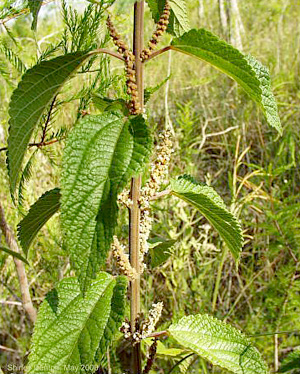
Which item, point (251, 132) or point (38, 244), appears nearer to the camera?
point (38, 244)

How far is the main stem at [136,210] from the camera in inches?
21.1

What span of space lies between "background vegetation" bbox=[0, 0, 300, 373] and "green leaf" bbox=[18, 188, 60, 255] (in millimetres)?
46

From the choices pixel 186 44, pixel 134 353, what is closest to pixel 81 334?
pixel 134 353

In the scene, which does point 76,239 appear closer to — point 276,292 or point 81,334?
point 81,334

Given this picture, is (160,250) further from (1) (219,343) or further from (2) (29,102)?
(2) (29,102)

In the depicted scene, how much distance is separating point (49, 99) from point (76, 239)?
5.9 inches

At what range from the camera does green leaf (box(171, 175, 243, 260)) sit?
61 centimetres

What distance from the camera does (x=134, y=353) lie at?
2.14 feet

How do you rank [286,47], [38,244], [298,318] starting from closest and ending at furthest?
[298,318] < [38,244] < [286,47]

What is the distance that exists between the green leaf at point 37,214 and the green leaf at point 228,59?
0.24 metres

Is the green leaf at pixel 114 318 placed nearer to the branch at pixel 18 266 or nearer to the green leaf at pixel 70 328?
the green leaf at pixel 70 328

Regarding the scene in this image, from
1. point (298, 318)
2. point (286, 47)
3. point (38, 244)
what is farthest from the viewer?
point (286, 47)

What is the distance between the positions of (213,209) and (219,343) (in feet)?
0.64

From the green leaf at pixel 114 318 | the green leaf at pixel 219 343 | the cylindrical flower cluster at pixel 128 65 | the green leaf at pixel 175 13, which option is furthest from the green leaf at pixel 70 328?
the green leaf at pixel 175 13
